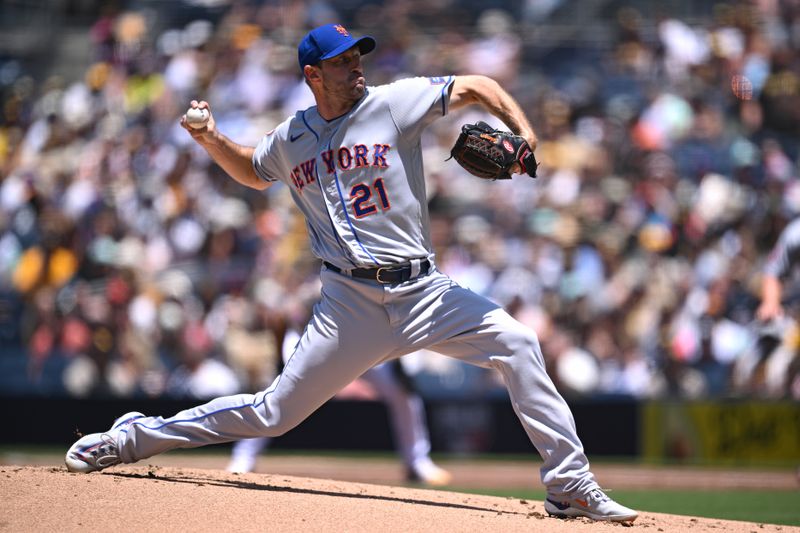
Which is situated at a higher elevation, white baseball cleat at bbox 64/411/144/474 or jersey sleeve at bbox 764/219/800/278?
jersey sleeve at bbox 764/219/800/278

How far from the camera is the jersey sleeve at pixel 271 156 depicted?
17.5 ft

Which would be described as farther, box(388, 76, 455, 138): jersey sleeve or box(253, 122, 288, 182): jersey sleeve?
box(253, 122, 288, 182): jersey sleeve

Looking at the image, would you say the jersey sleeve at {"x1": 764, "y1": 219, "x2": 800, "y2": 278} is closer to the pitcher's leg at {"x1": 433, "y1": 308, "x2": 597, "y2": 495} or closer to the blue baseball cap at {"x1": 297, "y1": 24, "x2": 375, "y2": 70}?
the pitcher's leg at {"x1": 433, "y1": 308, "x2": 597, "y2": 495}

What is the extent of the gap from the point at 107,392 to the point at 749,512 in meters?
6.62

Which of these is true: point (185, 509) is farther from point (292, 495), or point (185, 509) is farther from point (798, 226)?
point (798, 226)

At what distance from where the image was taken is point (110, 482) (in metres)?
5.18

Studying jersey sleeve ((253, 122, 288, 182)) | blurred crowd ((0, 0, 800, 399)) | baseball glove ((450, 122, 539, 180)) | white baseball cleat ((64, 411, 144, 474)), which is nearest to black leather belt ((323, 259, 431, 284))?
baseball glove ((450, 122, 539, 180))

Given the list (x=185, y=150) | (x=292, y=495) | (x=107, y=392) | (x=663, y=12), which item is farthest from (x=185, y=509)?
(x=663, y=12)

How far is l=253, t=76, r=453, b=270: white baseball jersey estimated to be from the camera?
199 inches

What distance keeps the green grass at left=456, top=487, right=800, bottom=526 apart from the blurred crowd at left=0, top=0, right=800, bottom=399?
2.53 meters

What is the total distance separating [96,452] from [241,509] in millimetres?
1075

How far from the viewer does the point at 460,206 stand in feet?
41.9

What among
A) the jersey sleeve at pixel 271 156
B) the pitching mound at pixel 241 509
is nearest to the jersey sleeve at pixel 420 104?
the jersey sleeve at pixel 271 156

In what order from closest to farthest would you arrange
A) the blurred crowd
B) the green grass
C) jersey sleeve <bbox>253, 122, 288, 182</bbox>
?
jersey sleeve <bbox>253, 122, 288, 182</bbox> < the green grass < the blurred crowd
